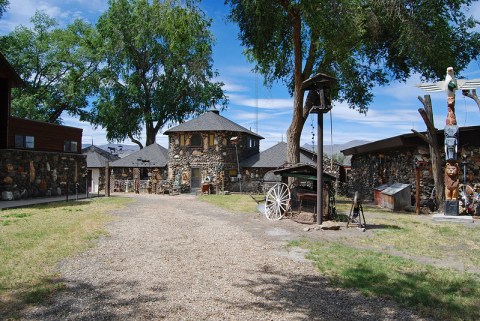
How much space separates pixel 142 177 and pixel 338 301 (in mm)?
33508

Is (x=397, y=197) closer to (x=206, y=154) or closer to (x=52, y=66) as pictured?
(x=206, y=154)

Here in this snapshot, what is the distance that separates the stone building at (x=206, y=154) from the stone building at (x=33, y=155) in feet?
28.6

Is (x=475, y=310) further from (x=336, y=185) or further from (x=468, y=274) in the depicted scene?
(x=336, y=185)

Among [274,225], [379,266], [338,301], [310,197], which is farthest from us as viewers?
[310,197]

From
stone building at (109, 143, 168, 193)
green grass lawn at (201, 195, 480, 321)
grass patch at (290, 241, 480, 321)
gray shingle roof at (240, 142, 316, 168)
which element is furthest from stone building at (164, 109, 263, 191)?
grass patch at (290, 241, 480, 321)

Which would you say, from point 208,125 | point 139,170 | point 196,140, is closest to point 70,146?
point 139,170

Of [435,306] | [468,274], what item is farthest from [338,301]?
[468,274]

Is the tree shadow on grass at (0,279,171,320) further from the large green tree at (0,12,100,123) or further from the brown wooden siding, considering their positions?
the large green tree at (0,12,100,123)

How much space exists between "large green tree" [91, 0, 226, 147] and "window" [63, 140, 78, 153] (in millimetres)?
14939

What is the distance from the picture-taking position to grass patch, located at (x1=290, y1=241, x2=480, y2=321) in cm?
505

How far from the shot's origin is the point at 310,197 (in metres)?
13.2

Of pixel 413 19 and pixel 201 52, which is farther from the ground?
pixel 201 52

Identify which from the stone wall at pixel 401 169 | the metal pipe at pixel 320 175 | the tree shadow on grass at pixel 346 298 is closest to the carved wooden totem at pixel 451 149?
the stone wall at pixel 401 169

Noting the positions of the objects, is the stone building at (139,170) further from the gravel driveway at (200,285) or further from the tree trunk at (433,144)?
the gravel driveway at (200,285)
